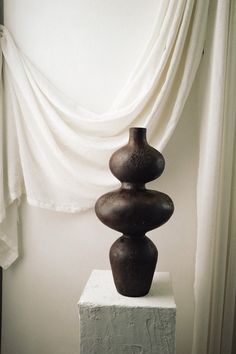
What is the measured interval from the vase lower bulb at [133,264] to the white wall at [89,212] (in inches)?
15.5

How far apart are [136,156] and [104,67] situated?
60 centimetres

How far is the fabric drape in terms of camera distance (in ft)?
4.42

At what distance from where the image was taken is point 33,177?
4.96 ft

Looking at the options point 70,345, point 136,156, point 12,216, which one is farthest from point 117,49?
point 70,345

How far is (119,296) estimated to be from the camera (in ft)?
3.82

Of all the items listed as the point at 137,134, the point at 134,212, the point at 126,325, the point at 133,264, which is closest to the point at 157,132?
the point at 137,134

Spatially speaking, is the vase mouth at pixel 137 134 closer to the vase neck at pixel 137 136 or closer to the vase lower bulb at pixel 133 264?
the vase neck at pixel 137 136

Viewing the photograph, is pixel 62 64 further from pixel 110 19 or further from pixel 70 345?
pixel 70 345

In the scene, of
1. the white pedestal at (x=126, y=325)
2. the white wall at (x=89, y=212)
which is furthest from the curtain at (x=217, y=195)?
the white pedestal at (x=126, y=325)

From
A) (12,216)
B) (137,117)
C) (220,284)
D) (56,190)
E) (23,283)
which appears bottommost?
(23,283)

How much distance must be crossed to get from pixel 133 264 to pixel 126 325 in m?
0.20

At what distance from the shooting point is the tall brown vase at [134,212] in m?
1.09

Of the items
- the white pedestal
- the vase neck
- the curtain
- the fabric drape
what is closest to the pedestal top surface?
the white pedestal

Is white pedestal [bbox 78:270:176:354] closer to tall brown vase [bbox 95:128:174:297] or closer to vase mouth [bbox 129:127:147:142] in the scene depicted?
tall brown vase [bbox 95:128:174:297]
